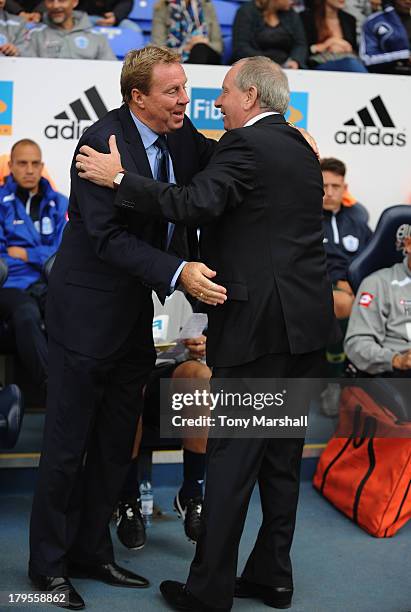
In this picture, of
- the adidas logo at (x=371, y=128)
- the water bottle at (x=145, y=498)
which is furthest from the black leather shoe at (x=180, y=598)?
the adidas logo at (x=371, y=128)

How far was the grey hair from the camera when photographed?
277 centimetres

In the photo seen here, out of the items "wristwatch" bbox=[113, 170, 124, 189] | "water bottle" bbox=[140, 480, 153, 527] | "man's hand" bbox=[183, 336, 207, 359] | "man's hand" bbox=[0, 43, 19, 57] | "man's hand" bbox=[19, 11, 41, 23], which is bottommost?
"water bottle" bbox=[140, 480, 153, 527]

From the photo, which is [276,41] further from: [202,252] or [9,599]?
[9,599]

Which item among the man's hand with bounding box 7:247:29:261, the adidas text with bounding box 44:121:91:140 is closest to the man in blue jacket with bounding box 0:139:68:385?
the man's hand with bounding box 7:247:29:261

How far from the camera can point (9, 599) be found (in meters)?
2.85

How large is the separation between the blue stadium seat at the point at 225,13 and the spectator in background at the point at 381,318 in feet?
8.23

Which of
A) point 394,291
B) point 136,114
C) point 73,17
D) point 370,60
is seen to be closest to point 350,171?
A: point 370,60

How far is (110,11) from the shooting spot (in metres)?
5.85

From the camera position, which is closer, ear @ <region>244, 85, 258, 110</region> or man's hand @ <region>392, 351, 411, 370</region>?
ear @ <region>244, 85, 258, 110</region>

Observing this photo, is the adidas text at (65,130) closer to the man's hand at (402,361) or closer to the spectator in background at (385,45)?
the spectator in background at (385,45)

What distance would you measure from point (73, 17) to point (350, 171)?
1.86m

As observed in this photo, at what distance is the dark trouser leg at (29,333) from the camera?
4.16 metres

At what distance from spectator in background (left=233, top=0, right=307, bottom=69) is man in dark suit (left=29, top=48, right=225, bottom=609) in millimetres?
2813

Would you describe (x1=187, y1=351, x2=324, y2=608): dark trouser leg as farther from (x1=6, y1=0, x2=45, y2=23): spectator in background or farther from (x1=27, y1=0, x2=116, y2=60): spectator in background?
(x1=6, y1=0, x2=45, y2=23): spectator in background
